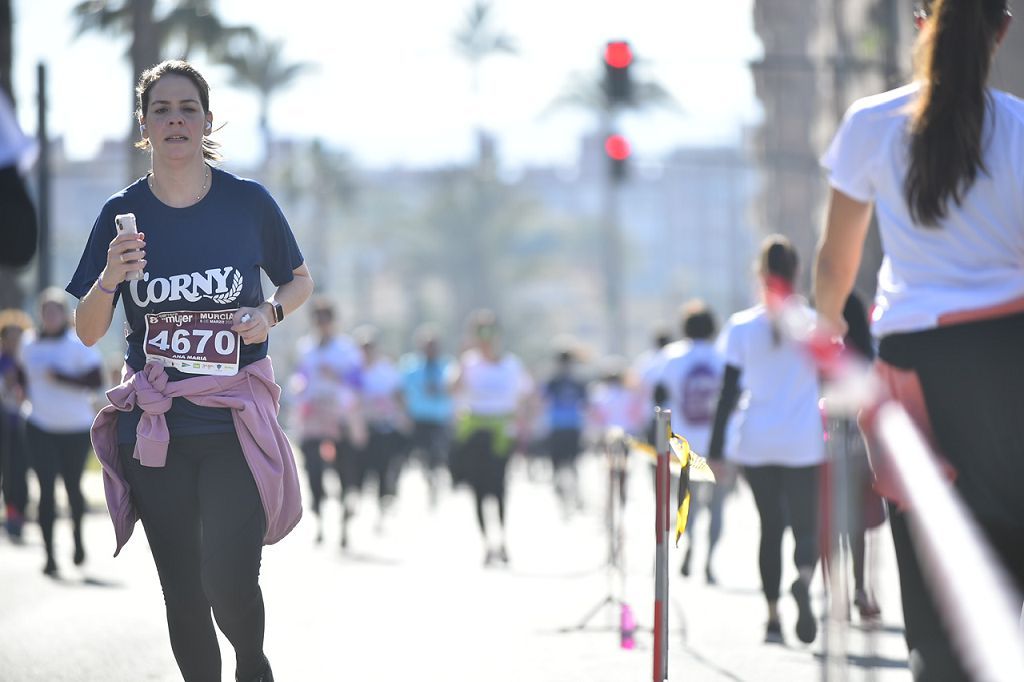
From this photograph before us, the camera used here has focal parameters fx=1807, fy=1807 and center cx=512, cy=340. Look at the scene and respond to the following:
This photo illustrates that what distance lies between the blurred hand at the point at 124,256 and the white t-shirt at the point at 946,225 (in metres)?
2.19

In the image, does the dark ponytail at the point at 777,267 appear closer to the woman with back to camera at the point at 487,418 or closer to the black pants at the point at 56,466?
the woman with back to camera at the point at 487,418

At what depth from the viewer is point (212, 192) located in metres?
5.68

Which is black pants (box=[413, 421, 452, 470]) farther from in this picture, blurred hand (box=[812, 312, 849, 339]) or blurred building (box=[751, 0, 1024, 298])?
blurred building (box=[751, 0, 1024, 298])

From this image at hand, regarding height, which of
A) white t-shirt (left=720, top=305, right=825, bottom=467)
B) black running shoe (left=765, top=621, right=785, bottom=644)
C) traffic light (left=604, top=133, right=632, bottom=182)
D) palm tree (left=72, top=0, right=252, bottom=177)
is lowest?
black running shoe (left=765, top=621, right=785, bottom=644)

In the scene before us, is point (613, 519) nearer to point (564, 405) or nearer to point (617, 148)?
point (564, 405)

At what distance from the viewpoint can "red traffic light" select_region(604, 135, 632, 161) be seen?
80.3 ft

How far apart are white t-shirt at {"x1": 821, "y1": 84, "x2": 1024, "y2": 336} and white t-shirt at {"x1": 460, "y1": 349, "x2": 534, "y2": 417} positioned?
10787mm

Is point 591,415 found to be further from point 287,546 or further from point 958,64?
point 958,64

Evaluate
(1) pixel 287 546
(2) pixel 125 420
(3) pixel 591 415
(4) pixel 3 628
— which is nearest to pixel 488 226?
(3) pixel 591 415

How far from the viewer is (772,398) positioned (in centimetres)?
976

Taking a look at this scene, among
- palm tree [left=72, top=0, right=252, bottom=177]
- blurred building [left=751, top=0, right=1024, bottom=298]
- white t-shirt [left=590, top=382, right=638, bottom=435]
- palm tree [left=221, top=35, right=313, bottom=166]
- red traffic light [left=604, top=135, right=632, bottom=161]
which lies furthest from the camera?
palm tree [left=221, top=35, right=313, bottom=166]

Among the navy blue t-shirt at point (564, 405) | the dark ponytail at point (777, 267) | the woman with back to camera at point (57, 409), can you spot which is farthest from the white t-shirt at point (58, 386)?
the navy blue t-shirt at point (564, 405)

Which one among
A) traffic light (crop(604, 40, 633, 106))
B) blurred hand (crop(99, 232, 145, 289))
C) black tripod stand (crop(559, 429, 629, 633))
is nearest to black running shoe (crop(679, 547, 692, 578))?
black tripod stand (crop(559, 429, 629, 633))

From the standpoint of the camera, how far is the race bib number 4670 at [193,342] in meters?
5.52
